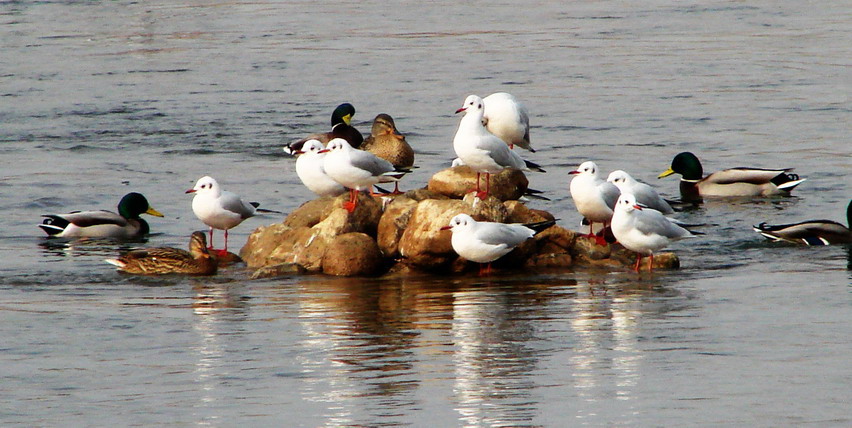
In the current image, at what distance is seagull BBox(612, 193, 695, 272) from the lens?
41.2 ft

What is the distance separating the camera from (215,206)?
14109 mm

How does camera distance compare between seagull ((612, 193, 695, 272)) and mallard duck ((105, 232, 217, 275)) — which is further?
mallard duck ((105, 232, 217, 275))

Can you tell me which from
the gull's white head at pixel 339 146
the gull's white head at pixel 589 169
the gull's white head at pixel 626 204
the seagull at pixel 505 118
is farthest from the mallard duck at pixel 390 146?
the gull's white head at pixel 626 204

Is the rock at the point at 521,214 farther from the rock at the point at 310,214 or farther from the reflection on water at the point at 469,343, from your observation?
the rock at the point at 310,214

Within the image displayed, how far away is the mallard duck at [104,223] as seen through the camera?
15.7 meters

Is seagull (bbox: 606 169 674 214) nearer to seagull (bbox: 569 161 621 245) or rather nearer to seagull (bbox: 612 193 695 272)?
seagull (bbox: 569 161 621 245)

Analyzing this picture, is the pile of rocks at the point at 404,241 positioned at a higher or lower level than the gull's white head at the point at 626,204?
lower

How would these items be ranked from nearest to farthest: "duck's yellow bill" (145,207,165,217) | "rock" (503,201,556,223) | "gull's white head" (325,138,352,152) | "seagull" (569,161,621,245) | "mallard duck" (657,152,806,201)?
1. "rock" (503,201,556,223)
2. "seagull" (569,161,621,245)
3. "gull's white head" (325,138,352,152)
4. "duck's yellow bill" (145,207,165,217)
5. "mallard duck" (657,152,806,201)

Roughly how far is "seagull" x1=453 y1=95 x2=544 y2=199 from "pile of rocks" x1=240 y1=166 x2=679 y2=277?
0.29 meters

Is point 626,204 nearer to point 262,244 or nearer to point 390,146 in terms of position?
point 262,244

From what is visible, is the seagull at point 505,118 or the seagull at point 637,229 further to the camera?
the seagull at point 505,118

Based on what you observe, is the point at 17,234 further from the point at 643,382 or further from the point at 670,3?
the point at 670,3

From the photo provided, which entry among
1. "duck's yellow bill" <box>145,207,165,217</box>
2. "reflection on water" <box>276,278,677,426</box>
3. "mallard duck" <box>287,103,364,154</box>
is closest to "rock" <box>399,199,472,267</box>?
"reflection on water" <box>276,278,677,426</box>

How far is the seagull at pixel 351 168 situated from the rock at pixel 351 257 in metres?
0.52
